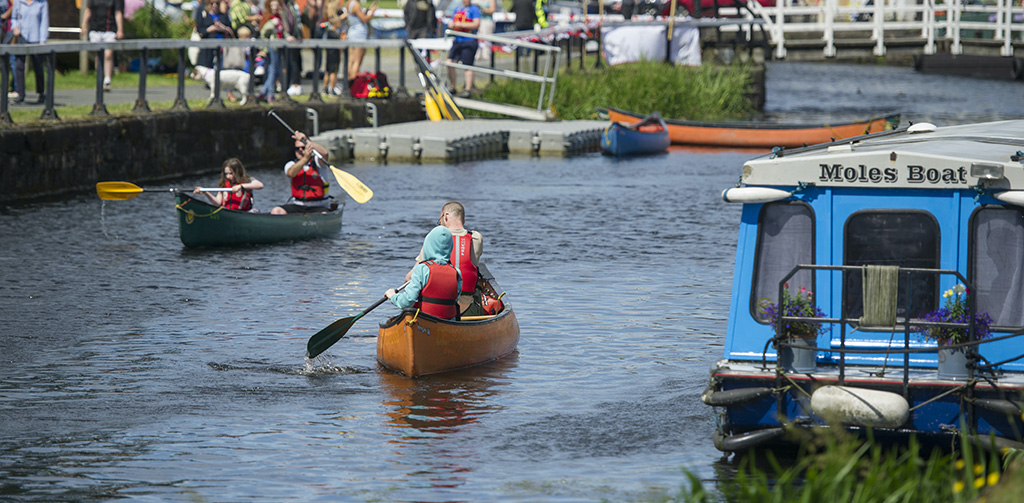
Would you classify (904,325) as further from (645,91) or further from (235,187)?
(645,91)

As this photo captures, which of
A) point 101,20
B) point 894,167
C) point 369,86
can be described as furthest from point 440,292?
point 369,86

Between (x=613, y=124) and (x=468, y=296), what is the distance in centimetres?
1907

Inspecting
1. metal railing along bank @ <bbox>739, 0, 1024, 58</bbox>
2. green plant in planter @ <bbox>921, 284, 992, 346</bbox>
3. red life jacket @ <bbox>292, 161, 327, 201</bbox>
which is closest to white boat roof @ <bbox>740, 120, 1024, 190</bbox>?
green plant in planter @ <bbox>921, 284, 992, 346</bbox>

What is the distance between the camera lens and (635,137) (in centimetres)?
3142

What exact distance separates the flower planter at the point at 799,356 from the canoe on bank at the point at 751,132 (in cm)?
2381

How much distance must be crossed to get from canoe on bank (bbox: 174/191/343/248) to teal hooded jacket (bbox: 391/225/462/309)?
22.3 feet

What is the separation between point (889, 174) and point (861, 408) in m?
1.53

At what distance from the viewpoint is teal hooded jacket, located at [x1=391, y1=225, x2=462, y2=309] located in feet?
37.3

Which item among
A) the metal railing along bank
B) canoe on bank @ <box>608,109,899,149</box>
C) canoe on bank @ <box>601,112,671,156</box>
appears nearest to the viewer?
canoe on bank @ <box>601,112,671,156</box>

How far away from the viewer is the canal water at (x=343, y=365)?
910 centimetres

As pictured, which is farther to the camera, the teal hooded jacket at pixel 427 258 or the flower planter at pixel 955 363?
the teal hooded jacket at pixel 427 258

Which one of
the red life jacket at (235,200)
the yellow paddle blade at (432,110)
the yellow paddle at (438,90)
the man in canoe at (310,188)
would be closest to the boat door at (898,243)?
the red life jacket at (235,200)

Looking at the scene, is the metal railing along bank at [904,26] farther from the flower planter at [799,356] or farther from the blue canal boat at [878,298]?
the flower planter at [799,356]

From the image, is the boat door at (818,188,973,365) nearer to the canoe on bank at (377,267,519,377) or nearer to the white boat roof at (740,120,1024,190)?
the white boat roof at (740,120,1024,190)
